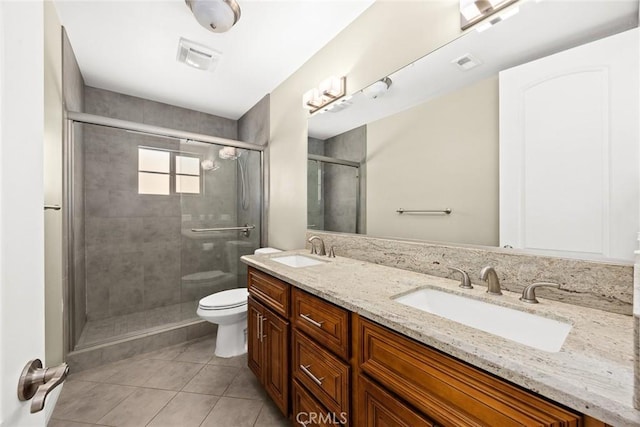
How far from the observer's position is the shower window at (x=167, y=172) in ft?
8.90

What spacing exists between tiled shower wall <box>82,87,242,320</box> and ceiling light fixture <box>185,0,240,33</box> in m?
1.28

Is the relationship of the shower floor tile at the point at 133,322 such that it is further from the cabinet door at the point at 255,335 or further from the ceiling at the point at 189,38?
the ceiling at the point at 189,38

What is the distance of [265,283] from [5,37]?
1314mm

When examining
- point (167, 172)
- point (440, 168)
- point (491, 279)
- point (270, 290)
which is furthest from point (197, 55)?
point (491, 279)

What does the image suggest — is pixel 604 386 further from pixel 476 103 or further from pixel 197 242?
pixel 197 242

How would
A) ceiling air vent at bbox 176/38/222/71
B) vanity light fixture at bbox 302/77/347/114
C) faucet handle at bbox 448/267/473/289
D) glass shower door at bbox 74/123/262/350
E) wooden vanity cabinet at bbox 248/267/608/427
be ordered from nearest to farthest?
1. wooden vanity cabinet at bbox 248/267/608/427
2. faucet handle at bbox 448/267/473/289
3. vanity light fixture at bbox 302/77/347/114
4. ceiling air vent at bbox 176/38/222/71
5. glass shower door at bbox 74/123/262/350

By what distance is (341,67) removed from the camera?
1897 mm

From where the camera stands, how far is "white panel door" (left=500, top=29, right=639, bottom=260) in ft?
2.65

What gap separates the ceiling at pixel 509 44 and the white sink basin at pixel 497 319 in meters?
0.95

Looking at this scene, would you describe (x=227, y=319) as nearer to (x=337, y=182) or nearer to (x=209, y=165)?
(x=337, y=182)

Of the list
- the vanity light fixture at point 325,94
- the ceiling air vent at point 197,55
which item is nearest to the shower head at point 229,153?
the ceiling air vent at point 197,55

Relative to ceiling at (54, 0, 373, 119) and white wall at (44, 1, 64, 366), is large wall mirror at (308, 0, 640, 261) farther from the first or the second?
white wall at (44, 1, 64, 366)

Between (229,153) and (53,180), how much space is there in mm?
1431

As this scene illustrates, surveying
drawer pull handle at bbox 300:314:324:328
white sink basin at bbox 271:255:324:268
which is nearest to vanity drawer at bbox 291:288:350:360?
drawer pull handle at bbox 300:314:324:328
